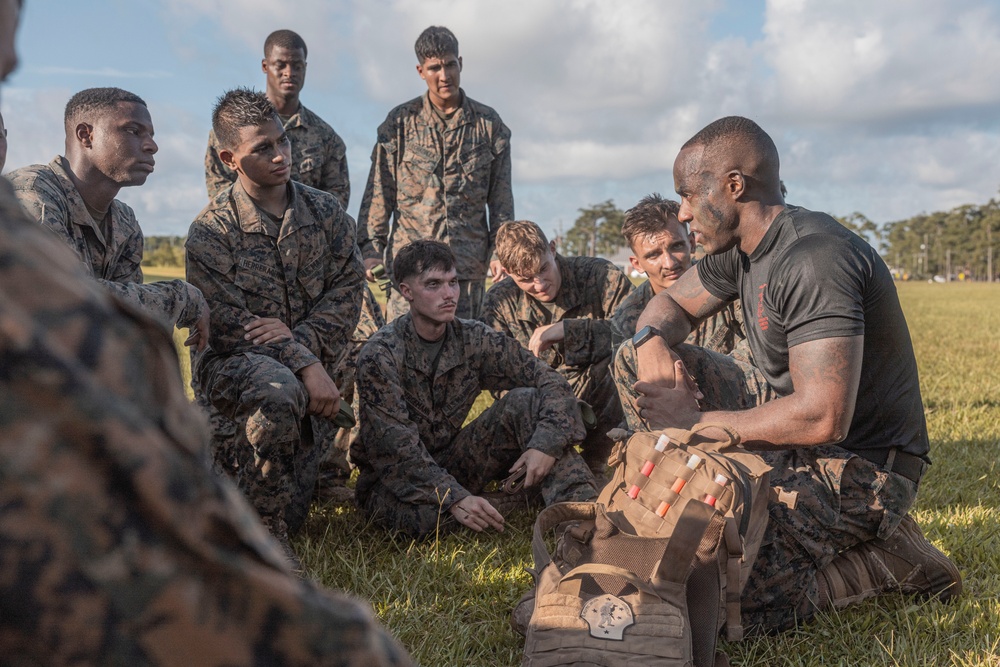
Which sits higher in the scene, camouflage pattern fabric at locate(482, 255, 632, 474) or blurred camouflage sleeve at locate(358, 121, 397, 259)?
blurred camouflage sleeve at locate(358, 121, 397, 259)

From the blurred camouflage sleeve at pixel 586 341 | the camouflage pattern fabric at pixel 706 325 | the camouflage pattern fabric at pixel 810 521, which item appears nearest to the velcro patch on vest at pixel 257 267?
the blurred camouflage sleeve at pixel 586 341

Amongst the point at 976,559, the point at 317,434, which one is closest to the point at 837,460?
the point at 976,559

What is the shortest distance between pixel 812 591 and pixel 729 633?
1.93 feet

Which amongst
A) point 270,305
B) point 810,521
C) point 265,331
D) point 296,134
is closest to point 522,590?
→ point 810,521

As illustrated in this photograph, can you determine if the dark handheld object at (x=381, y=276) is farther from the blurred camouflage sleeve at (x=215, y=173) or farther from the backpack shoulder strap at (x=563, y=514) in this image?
the backpack shoulder strap at (x=563, y=514)

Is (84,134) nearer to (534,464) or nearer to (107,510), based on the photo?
(534,464)

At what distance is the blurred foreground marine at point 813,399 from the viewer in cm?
312

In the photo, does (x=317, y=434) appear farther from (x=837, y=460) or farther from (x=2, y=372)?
(x=2, y=372)

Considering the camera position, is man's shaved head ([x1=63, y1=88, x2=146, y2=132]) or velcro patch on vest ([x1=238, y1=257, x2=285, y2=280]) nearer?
man's shaved head ([x1=63, y1=88, x2=146, y2=132])

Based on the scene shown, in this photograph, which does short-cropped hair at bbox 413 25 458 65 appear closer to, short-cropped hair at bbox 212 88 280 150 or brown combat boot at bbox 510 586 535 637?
short-cropped hair at bbox 212 88 280 150

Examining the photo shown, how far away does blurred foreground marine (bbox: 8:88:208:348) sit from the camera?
4.02m

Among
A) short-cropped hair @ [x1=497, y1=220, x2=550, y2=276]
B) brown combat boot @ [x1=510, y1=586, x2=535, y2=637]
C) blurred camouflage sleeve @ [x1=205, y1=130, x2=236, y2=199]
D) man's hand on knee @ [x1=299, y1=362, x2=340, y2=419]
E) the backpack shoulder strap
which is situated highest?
blurred camouflage sleeve @ [x1=205, y1=130, x2=236, y2=199]

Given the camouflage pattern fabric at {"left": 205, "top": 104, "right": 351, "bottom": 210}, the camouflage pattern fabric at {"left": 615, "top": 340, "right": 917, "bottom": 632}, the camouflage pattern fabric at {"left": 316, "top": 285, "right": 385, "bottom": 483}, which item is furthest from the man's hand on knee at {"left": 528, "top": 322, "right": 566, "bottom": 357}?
the camouflage pattern fabric at {"left": 615, "top": 340, "right": 917, "bottom": 632}

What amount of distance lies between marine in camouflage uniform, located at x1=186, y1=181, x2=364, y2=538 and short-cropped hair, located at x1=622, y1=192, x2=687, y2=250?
1.76 metres
